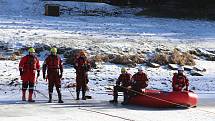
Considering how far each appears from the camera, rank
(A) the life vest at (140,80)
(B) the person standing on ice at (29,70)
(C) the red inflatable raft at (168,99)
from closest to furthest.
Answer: (C) the red inflatable raft at (168,99) < (B) the person standing on ice at (29,70) < (A) the life vest at (140,80)

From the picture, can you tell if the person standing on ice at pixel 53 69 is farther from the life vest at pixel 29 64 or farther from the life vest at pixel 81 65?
the life vest at pixel 81 65

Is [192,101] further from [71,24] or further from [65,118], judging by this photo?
[71,24]

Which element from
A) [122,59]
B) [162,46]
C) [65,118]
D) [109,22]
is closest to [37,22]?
[109,22]

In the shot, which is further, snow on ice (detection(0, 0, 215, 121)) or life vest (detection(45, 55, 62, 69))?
life vest (detection(45, 55, 62, 69))

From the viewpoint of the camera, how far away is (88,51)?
2658 centimetres

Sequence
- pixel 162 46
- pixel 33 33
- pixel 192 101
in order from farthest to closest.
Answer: pixel 33 33 → pixel 162 46 → pixel 192 101

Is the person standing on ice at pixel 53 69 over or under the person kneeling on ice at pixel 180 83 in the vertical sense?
over

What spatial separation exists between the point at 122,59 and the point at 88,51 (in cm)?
213

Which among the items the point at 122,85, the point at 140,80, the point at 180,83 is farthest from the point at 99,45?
the point at 180,83

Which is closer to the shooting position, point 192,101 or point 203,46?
point 192,101

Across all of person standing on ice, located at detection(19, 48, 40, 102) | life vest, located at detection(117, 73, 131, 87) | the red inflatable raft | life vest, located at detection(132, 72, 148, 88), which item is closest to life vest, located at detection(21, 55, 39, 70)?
person standing on ice, located at detection(19, 48, 40, 102)

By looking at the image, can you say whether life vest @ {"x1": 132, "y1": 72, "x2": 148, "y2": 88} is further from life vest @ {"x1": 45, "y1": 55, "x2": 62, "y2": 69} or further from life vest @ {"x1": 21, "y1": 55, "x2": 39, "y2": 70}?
life vest @ {"x1": 21, "y1": 55, "x2": 39, "y2": 70}

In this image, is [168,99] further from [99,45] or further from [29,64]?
[99,45]

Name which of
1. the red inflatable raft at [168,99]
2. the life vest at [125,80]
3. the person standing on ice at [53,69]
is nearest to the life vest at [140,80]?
the life vest at [125,80]
